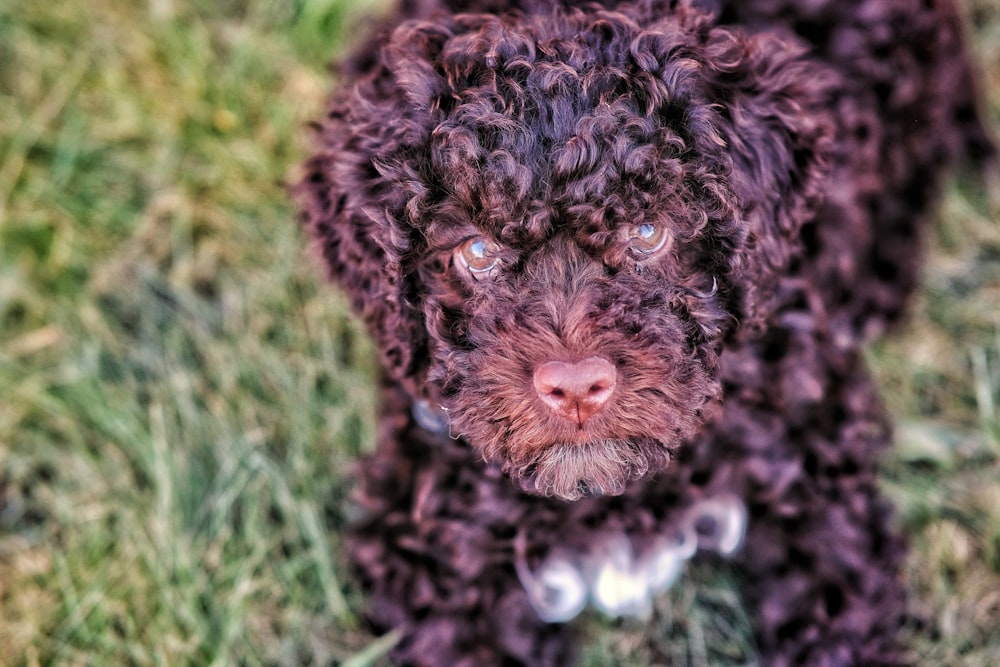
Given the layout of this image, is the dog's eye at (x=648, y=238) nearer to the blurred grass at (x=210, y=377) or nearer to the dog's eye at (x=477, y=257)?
the dog's eye at (x=477, y=257)

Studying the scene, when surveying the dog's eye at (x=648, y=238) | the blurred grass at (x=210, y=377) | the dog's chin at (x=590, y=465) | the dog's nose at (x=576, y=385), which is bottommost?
the blurred grass at (x=210, y=377)

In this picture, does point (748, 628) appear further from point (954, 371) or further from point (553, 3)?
point (553, 3)

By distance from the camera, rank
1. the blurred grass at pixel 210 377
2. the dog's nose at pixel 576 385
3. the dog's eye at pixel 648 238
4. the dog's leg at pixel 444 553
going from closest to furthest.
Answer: the dog's nose at pixel 576 385 → the dog's eye at pixel 648 238 → the dog's leg at pixel 444 553 → the blurred grass at pixel 210 377

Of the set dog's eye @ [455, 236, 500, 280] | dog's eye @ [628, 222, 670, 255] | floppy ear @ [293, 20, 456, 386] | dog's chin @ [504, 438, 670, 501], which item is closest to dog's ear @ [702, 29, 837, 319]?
dog's eye @ [628, 222, 670, 255]

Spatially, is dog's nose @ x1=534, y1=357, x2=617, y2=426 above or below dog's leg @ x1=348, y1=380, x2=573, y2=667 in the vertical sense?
above

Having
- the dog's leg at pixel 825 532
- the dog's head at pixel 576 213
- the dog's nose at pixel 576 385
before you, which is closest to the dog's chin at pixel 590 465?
the dog's head at pixel 576 213

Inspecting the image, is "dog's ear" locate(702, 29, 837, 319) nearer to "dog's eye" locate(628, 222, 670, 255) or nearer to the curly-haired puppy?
the curly-haired puppy
